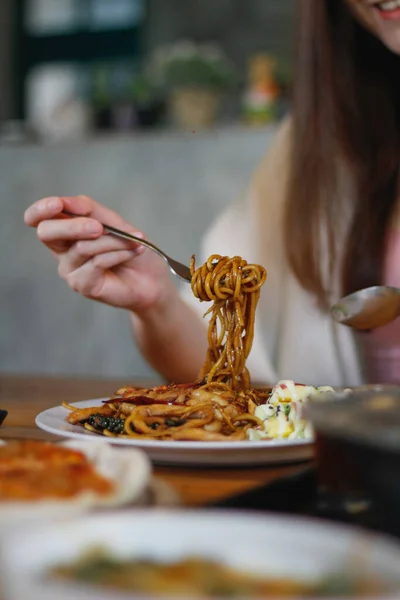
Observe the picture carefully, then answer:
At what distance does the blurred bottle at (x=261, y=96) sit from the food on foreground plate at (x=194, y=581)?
10.9 feet

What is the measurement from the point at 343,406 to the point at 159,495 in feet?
0.70

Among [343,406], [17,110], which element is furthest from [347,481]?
[17,110]

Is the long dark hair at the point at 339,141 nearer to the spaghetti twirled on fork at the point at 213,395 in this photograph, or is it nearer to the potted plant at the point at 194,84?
the spaghetti twirled on fork at the point at 213,395

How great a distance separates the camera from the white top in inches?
86.8

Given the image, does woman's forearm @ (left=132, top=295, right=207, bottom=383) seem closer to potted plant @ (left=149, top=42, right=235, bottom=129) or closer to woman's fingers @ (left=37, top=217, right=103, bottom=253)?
woman's fingers @ (left=37, top=217, right=103, bottom=253)

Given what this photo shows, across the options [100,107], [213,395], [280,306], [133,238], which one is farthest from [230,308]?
[100,107]

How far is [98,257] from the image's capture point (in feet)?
4.73

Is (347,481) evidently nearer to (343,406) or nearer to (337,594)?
(343,406)

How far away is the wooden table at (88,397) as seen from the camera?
2.62 ft

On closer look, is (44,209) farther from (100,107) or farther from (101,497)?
(100,107)

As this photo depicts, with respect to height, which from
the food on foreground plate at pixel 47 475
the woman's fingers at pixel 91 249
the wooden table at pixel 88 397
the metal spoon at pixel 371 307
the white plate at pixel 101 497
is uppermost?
the woman's fingers at pixel 91 249

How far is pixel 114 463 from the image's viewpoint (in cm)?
70

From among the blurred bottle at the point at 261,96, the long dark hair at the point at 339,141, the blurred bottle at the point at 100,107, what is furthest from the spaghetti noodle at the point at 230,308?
the blurred bottle at the point at 100,107

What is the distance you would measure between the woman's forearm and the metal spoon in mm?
399
